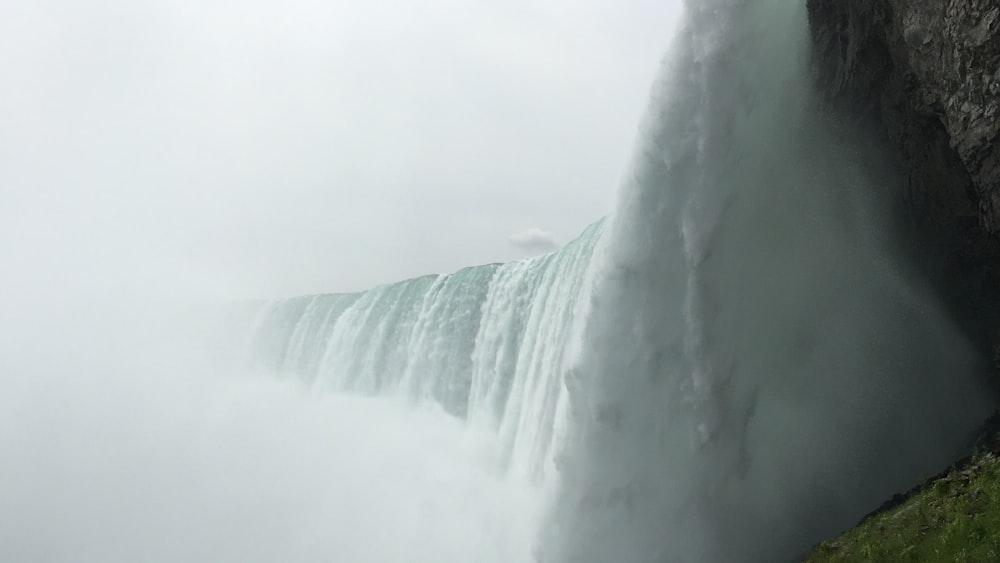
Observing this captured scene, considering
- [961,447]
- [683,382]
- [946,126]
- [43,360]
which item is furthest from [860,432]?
[43,360]

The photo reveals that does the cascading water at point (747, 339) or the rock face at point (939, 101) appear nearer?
the rock face at point (939, 101)

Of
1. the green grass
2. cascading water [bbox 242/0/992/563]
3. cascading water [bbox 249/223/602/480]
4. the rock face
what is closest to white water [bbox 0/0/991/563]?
cascading water [bbox 242/0/992/563]

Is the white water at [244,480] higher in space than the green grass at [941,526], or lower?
higher

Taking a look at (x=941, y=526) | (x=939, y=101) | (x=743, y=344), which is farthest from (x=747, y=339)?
(x=941, y=526)

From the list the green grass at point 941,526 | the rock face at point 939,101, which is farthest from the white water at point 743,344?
the green grass at point 941,526

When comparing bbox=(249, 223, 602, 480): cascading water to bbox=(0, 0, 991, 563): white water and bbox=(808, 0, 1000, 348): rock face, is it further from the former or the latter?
bbox=(808, 0, 1000, 348): rock face

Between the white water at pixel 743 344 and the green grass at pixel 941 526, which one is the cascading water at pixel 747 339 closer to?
the white water at pixel 743 344

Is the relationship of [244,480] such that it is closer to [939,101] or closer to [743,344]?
[743,344]
